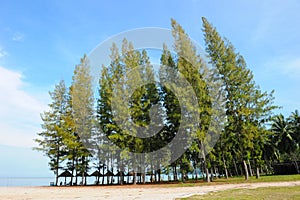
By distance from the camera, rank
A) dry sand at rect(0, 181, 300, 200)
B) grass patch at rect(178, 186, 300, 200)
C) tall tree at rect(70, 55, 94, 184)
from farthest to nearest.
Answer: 1. tall tree at rect(70, 55, 94, 184)
2. dry sand at rect(0, 181, 300, 200)
3. grass patch at rect(178, 186, 300, 200)

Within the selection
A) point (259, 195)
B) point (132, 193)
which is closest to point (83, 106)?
point (132, 193)

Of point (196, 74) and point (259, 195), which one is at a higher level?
point (196, 74)

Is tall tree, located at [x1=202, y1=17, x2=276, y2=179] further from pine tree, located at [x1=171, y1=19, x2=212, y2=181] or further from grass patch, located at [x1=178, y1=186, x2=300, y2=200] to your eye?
grass patch, located at [x1=178, y1=186, x2=300, y2=200]

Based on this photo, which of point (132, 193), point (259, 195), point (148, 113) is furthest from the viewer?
point (148, 113)

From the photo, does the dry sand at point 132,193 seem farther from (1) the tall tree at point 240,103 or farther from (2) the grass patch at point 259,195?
(1) the tall tree at point 240,103

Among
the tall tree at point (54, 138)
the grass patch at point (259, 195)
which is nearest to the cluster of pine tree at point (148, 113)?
the tall tree at point (54, 138)

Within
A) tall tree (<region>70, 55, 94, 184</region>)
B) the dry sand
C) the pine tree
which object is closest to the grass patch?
the dry sand

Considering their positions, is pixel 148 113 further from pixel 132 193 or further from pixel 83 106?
pixel 132 193

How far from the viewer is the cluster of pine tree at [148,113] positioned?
21.0 meters

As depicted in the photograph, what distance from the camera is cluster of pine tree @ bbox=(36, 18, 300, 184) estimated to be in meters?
21.0

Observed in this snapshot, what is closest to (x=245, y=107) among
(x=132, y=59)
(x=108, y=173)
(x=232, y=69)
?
(x=232, y=69)

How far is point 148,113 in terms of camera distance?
24.8 metres

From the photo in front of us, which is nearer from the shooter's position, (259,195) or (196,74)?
(259,195)

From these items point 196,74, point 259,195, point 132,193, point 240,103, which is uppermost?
point 196,74
